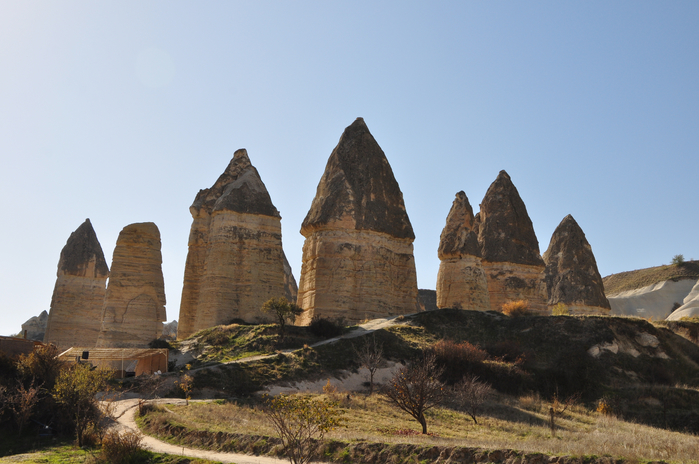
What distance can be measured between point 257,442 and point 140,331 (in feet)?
55.7

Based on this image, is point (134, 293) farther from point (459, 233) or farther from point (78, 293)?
point (459, 233)

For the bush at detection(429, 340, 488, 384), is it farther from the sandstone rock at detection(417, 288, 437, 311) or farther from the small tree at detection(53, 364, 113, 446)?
the sandstone rock at detection(417, 288, 437, 311)

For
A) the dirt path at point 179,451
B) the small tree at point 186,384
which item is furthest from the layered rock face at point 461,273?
the dirt path at point 179,451

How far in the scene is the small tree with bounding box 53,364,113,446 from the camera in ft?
44.4

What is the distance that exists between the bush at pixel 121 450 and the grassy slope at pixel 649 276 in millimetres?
58573

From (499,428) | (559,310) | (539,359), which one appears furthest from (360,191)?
(499,428)

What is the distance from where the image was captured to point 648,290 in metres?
58.4

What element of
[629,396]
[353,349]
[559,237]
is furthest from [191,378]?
[559,237]

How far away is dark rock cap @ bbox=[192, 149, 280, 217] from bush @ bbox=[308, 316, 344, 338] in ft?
22.8

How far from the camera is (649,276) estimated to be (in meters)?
62.0

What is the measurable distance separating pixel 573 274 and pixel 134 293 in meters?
27.4

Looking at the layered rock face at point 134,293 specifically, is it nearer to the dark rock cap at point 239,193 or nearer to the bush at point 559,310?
the dark rock cap at point 239,193

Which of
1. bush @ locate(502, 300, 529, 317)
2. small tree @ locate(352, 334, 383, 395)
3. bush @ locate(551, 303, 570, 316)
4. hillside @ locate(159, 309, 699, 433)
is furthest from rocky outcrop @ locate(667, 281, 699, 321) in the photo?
small tree @ locate(352, 334, 383, 395)

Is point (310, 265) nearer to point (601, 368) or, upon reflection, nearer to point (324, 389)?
point (324, 389)
